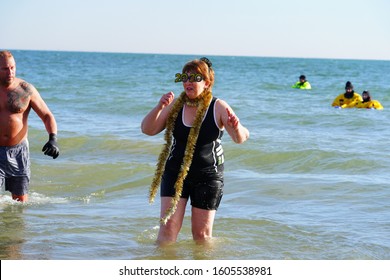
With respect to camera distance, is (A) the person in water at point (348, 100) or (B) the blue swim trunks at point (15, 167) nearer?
(B) the blue swim trunks at point (15, 167)

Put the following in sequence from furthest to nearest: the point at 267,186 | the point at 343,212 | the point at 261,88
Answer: the point at 261,88, the point at 267,186, the point at 343,212

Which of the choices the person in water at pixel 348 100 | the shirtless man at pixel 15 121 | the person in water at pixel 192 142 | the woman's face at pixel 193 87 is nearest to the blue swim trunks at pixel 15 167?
the shirtless man at pixel 15 121

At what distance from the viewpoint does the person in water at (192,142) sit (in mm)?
5285

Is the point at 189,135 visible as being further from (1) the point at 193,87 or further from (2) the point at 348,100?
(2) the point at 348,100

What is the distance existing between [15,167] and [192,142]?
227 centimetres

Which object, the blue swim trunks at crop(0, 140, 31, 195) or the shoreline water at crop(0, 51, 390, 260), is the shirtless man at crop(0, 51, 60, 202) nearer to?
the blue swim trunks at crop(0, 140, 31, 195)

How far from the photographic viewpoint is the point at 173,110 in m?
5.39

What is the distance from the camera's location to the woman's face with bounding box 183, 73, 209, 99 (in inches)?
208

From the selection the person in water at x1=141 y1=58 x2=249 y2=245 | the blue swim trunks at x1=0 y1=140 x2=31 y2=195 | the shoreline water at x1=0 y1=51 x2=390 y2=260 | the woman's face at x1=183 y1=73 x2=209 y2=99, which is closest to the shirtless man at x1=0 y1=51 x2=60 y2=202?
the blue swim trunks at x1=0 y1=140 x2=31 y2=195

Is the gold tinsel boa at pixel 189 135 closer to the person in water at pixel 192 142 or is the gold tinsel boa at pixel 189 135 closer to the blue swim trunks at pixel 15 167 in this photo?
the person in water at pixel 192 142

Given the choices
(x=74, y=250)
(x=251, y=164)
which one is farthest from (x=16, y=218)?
(x=251, y=164)

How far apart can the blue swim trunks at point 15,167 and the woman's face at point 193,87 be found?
2.18 m

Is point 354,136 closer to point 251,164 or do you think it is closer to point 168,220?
point 251,164

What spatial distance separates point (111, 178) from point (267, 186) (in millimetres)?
2279
